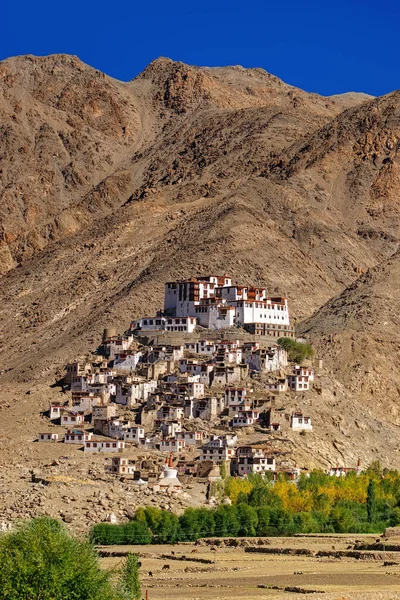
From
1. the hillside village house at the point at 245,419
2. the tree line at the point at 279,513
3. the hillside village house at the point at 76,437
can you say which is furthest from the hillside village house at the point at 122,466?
the hillside village house at the point at 245,419

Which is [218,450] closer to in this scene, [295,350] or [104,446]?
[104,446]

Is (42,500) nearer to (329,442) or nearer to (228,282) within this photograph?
(329,442)

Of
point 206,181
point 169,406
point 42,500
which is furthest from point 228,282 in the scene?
point 206,181

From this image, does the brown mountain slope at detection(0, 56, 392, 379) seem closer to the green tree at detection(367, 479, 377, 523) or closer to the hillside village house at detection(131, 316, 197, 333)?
Result: the hillside village house at detection(131, 316, 197, 333)

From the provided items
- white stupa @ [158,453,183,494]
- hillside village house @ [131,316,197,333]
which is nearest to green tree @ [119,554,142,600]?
white stupa @ [158,453,183,494]

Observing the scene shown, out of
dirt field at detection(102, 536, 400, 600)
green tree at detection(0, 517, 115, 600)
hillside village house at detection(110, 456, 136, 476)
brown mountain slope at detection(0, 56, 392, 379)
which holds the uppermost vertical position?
brown mountain slope at detection(0, 56, 392, 379)

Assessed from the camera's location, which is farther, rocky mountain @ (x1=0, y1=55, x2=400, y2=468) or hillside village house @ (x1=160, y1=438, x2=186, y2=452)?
rocky mountain @ (x1=0, y1=55, x2=400, y2=468)
